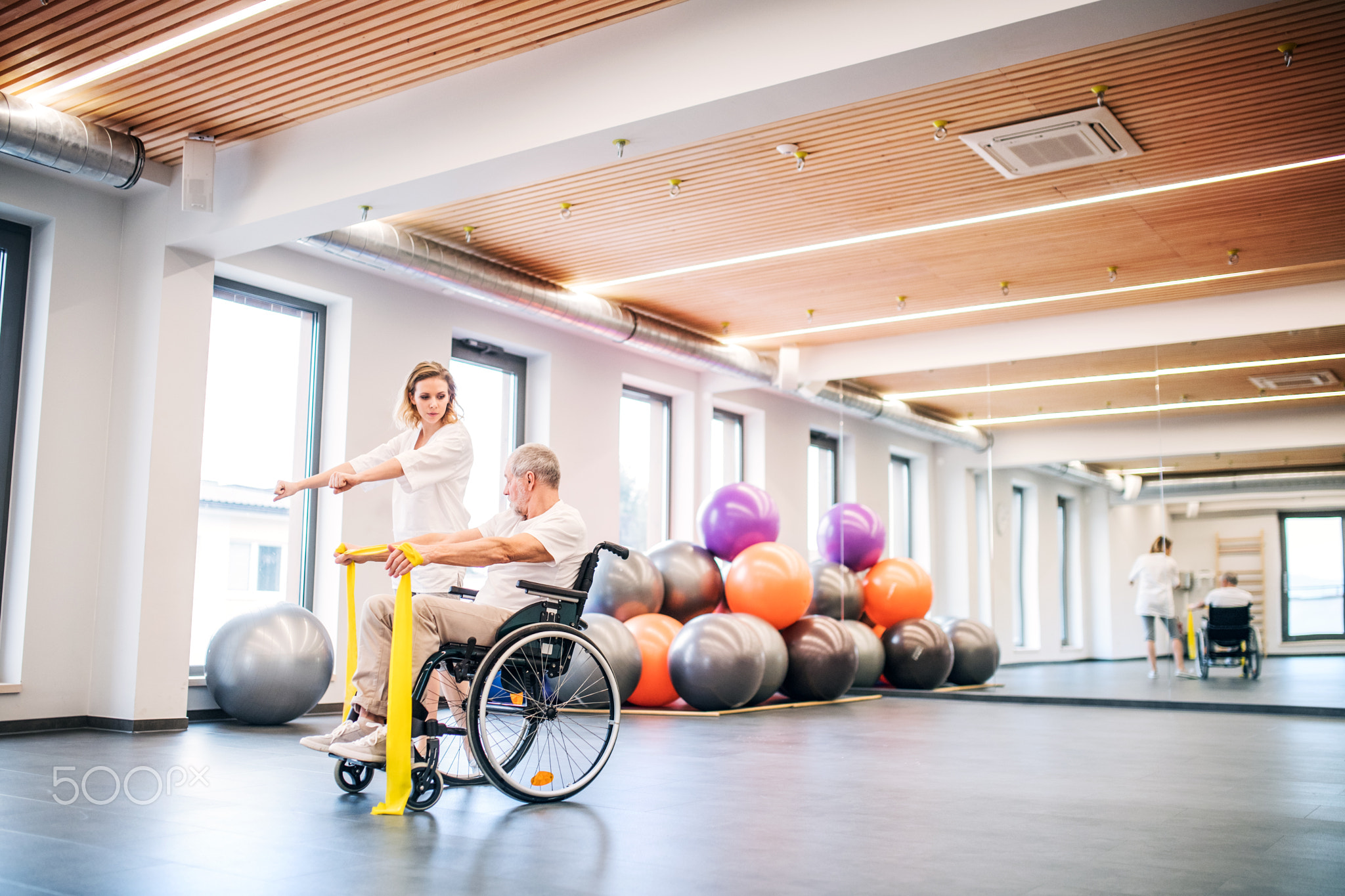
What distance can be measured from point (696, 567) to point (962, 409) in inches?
125

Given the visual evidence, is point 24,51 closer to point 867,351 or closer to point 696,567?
point 696,567

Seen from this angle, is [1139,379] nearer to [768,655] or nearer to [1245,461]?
[1245,461]

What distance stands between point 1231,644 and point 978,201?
3.99 meters

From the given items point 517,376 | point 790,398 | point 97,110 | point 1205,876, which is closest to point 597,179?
point 97,110

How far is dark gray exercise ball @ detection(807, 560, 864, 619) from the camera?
8.70 metres

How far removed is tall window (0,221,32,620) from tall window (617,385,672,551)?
16.0ft

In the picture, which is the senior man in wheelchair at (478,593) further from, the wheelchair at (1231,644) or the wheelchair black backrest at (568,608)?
the wheelchair at (1231,644)

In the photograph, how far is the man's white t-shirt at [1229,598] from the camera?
303 inches

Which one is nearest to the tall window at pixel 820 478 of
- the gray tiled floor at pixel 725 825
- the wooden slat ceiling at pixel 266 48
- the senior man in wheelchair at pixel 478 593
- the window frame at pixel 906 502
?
the window frame at pixel 906 502

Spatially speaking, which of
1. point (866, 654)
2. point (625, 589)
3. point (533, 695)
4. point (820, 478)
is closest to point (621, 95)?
point (533, 695)

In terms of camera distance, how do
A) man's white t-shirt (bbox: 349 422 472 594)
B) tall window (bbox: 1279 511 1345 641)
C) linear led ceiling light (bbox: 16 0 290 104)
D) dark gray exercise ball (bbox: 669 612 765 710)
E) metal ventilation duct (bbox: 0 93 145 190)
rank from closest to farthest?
man's white t-shirt (bbox: 349 422 472 594), linear led ceiling light (bbox: 16 0 290 104), metal ventilation duct (bbox: 0 93 145 190), dark gray exercise ball (bbox: 669 612 765 710), tall window (bbox: 1279 511 1345 641)

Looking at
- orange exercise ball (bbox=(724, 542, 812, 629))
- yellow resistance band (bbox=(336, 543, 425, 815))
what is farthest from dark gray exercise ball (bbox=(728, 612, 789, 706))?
yellow resistance band (bbox=(336, 543, 425, 815))

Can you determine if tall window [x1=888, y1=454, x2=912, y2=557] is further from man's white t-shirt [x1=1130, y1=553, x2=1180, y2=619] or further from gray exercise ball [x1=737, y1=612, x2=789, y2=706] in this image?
gray exercise ball [x1=737, y1=612, x2=789, y2=706]

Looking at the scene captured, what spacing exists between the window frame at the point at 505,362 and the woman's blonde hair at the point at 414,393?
4.09m
